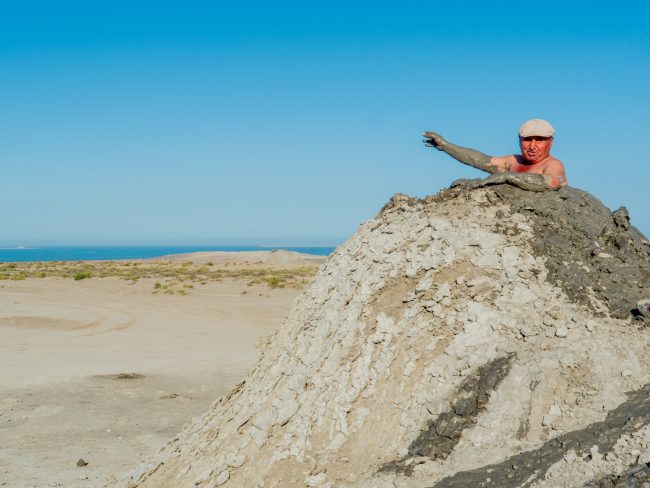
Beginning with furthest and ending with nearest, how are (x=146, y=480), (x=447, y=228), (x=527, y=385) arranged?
(x=146, y=480), (x=447, y=228), (x=527, y=385)

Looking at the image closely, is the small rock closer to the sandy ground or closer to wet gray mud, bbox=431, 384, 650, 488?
wet gray mud, bbox=431, 384, 650, 488

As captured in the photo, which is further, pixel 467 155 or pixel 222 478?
pixel 467 155

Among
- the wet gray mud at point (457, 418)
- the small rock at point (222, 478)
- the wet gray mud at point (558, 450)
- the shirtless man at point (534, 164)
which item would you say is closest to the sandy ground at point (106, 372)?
the small rock at point (222, 478)

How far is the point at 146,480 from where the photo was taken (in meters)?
5.61

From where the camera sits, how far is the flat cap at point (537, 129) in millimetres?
5422

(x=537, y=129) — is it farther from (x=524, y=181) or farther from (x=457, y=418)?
(x=457, y=418)

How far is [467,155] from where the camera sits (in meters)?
5.96

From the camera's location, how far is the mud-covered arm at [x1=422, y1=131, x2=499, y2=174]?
5.91 metres

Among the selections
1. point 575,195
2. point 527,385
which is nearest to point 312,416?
point 527,385

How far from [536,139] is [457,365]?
6.66 feet

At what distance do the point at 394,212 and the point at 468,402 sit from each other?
1938 mm

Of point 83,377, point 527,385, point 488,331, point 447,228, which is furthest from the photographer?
point 83,377

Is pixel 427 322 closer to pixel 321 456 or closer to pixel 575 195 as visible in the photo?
pixel 321 456

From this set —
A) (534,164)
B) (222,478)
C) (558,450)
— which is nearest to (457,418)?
(558,450)
